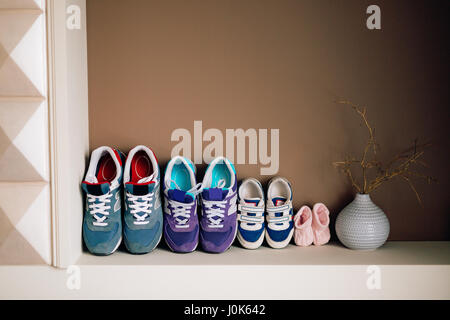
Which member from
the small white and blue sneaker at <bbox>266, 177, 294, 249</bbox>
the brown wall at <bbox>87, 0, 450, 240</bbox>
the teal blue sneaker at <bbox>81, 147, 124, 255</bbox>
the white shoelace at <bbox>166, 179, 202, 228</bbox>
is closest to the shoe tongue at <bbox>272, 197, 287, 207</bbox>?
the small white and blue sneaker at <bbox>266, 177, 294, 249</bbox>

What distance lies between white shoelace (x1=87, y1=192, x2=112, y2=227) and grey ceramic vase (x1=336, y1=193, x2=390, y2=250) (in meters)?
0.90

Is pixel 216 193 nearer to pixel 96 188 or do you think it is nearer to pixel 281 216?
pixel 281 216

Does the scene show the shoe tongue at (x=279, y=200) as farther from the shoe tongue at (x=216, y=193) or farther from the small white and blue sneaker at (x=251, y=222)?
the shoe tongue at (x=216, y=193)

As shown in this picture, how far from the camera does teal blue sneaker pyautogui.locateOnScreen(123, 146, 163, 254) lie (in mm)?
1469

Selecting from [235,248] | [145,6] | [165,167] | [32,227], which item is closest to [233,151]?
[165,167]

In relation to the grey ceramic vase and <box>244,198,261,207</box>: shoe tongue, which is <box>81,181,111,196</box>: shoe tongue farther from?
the grey ceramic vase

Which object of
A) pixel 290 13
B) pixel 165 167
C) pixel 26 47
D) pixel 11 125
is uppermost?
pixel 290 13

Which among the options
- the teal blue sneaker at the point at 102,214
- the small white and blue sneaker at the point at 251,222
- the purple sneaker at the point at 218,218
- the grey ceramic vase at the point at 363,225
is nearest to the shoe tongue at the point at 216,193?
the purple sneaker at the point at 218,218

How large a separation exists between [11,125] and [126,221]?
1.69 feet

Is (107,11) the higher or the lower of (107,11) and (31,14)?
Answer: the higher

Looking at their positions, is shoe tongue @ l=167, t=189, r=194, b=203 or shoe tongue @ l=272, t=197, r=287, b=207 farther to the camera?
shoe tongue @ l=272, t=197, r=287, b=207
